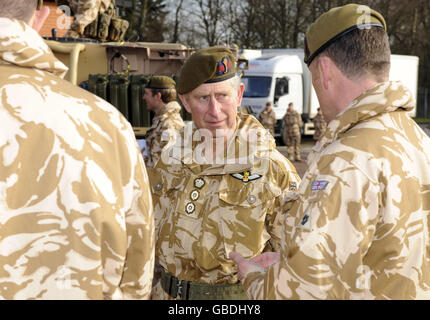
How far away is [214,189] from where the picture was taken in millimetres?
2723

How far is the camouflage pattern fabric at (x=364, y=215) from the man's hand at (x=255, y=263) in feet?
1.02

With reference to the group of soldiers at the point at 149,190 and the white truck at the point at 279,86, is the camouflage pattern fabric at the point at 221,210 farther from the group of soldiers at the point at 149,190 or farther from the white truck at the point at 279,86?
the white truck at the point at 279,86

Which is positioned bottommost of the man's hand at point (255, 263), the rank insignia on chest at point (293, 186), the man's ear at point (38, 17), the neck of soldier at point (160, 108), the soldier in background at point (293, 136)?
the soldier in background at point (293, 136)

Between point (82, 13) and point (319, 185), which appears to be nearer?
point (319, 185)

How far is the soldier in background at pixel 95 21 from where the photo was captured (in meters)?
10.3

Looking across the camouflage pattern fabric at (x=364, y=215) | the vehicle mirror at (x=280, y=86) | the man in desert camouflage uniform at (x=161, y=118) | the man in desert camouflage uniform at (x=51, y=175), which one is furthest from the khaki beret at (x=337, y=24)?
the vehicle mirror at (x=280, y=86)

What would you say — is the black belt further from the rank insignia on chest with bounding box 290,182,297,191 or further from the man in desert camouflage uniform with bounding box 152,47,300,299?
the rank insignia on chest with bounding box 290,182,297,191

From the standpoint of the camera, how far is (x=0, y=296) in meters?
1.48

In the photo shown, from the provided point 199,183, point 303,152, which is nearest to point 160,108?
point 199,183

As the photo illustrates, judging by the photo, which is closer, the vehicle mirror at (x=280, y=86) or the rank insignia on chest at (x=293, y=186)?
the rank insignia on chest at (x=293, y=186)

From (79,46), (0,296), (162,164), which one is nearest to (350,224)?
(0,296)

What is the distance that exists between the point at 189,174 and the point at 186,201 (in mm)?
158

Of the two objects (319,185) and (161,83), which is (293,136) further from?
(319,185)

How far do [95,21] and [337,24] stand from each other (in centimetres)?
964
